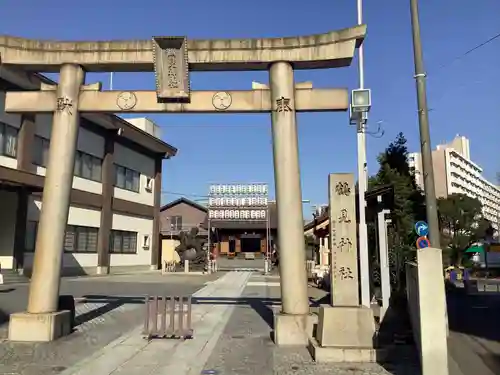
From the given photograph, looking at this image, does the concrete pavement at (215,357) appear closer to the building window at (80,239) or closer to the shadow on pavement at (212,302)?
the shadow on pavement at (212,302)

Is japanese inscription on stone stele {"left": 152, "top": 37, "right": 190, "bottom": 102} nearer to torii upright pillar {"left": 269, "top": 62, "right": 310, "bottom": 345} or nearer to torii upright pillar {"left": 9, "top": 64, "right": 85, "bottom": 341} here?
torii upright pillar {"left": 9, "top": 64, "right": 85, "bottom": 341}

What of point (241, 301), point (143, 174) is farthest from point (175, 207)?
point (241, 301)

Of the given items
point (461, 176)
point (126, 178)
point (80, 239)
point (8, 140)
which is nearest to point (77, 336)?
point (8, 140)

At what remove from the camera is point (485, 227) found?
4794 centimetres

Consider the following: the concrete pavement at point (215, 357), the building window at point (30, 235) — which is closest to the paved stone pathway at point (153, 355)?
the concrete pavement at point (215, 357)

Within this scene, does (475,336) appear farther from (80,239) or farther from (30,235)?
(80,239)

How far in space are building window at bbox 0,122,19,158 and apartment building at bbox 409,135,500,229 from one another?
70933 millimetres

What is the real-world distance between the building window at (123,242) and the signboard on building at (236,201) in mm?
9840

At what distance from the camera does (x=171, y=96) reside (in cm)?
1003

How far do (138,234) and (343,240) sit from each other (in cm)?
3030

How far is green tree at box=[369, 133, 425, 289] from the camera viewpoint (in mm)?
16062

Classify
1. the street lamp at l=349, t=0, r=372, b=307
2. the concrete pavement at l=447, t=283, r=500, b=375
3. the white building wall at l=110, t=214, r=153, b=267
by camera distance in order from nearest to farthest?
1. the concrete pavement at l=447, t=283, r=500, b=375
2. the street lamp at l=349, t=0, r=372, b=307
3. the white building wall at l=110, t=214, r=153, b=267

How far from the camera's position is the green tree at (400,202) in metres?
16.1

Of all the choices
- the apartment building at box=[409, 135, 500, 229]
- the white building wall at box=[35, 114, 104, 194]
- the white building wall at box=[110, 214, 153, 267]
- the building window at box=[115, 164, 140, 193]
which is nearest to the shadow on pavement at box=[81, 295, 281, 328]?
the white building wall at box=[35, 114, 104, 194]
